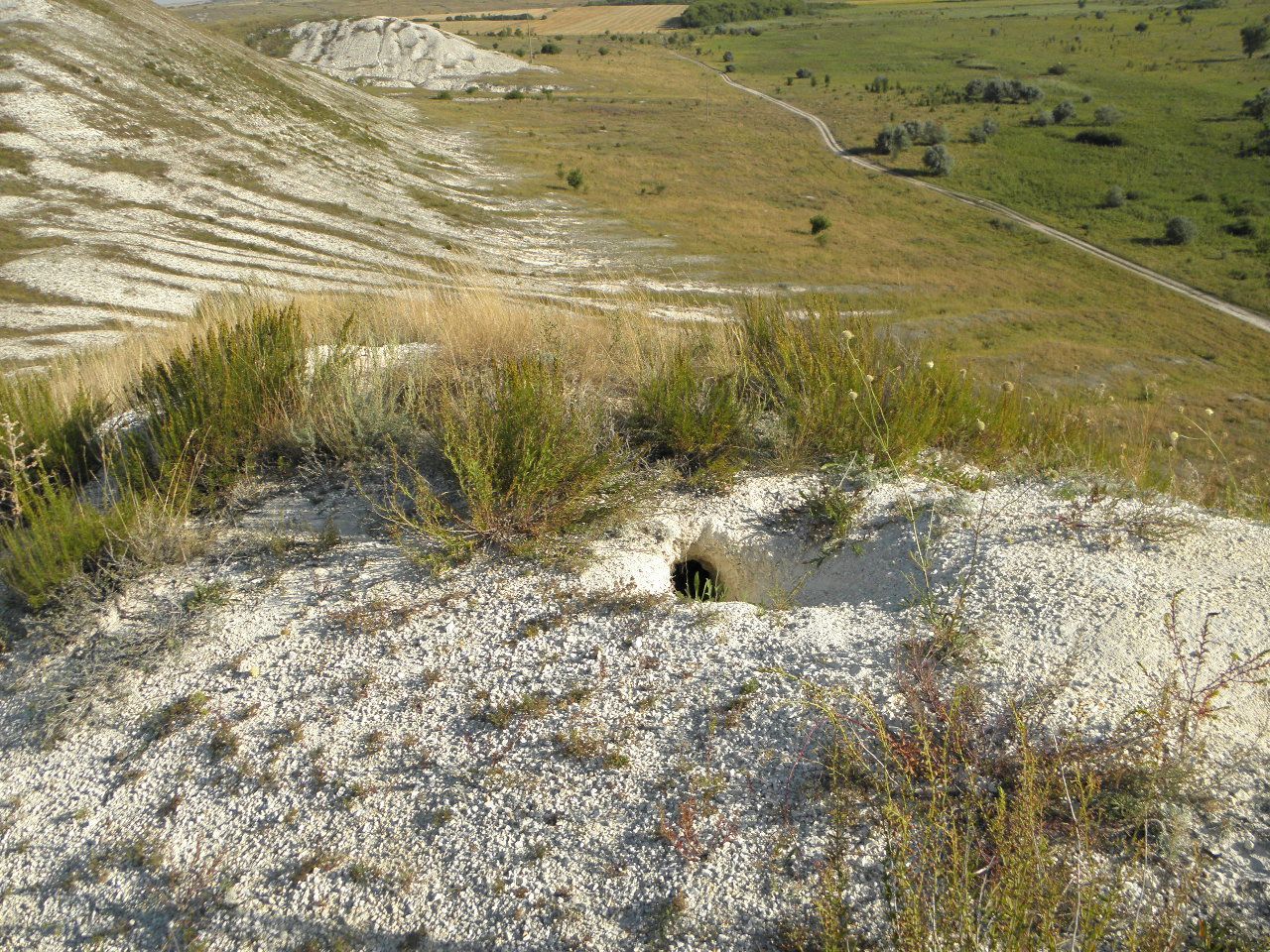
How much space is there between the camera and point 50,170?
26500 millimetres

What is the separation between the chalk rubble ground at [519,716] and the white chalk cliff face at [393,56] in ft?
226

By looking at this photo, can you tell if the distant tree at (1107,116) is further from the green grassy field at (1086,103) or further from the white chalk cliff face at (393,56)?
the white chalk cliff face at (393,56)

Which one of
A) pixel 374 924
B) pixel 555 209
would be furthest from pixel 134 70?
pixel 374 924

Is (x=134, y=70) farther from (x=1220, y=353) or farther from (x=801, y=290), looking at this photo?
(x=1220, y=353)

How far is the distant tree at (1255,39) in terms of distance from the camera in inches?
2741

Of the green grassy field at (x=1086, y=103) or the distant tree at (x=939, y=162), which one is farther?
the distant tree at (x=939, y=162)

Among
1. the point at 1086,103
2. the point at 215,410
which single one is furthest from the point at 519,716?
the point at 1086,103

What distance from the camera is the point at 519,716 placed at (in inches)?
138

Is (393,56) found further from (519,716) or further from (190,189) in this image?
(519,716)

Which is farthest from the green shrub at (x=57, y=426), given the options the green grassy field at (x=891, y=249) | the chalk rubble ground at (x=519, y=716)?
the green grassy field at (x=891, y=249)

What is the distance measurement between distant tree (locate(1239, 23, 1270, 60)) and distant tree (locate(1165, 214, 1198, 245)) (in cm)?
4395

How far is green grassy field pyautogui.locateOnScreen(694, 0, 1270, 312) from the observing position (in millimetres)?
42125

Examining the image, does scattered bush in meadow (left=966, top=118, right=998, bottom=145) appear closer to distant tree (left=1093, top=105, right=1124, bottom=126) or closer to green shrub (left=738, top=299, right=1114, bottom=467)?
distant tree (left=1093, top=105, right=1124, bottom=126)

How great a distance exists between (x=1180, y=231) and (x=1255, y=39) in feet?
152
